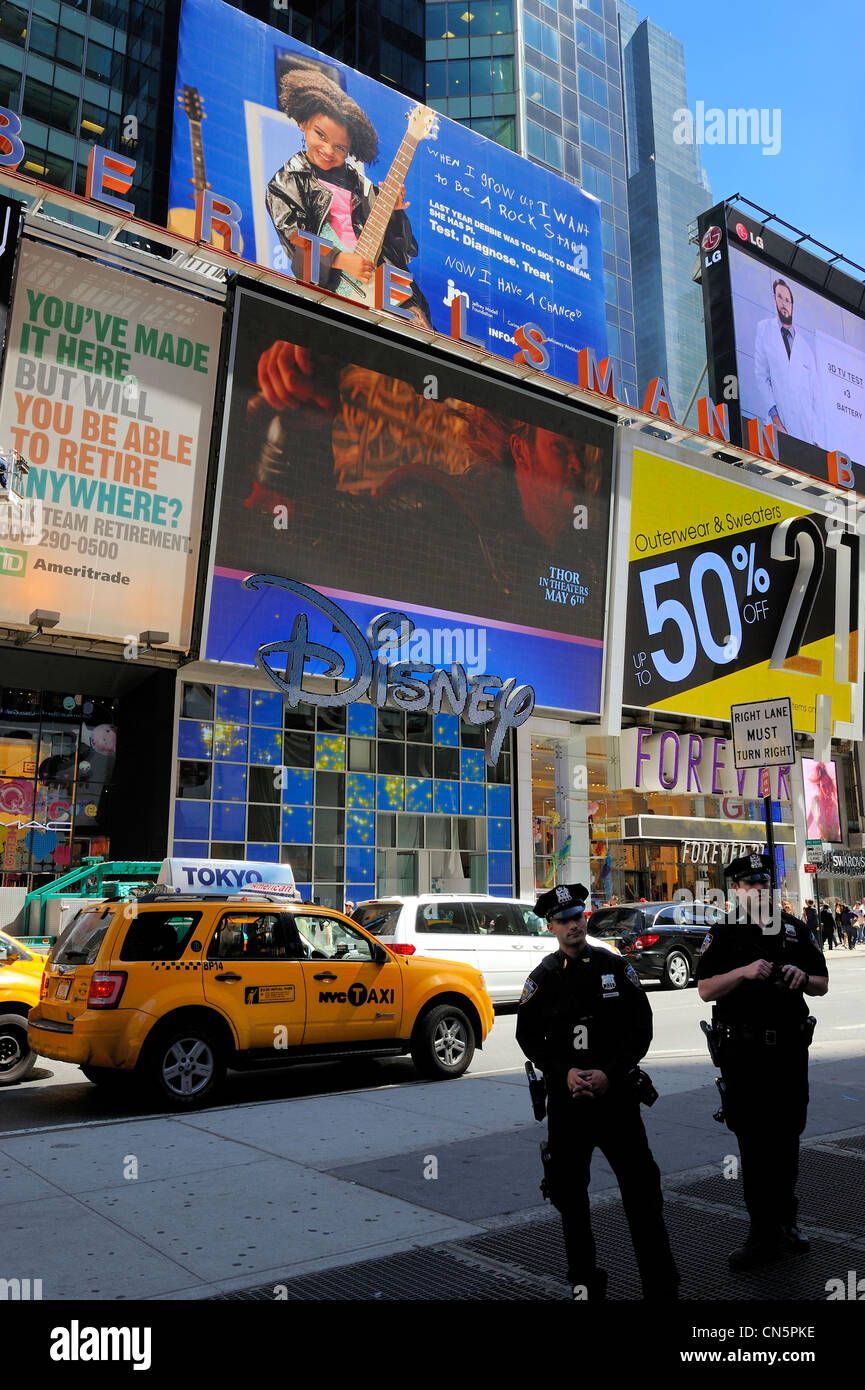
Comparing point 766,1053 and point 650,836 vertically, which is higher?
point 650,836

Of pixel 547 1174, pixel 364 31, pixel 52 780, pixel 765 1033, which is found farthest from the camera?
pixel 364 31

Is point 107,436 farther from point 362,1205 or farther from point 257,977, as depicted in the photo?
point 362,1205

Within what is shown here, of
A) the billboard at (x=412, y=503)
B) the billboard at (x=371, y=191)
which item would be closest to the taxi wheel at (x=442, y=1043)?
the billboard at (x=412, y=503)

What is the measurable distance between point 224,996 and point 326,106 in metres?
37.8

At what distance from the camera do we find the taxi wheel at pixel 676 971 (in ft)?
68.0

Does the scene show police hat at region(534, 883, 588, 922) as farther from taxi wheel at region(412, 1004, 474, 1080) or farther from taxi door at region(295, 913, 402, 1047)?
taxi wheel at region(412, 1004, 474, 1080)

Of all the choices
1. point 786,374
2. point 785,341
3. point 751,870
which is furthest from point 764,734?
point 785,341

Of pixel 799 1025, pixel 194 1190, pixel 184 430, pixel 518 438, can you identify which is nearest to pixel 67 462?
pixel 184 430

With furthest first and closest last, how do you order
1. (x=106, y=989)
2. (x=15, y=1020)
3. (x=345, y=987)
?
(x=15, y=1020) → (x=345, y=987) → (x=106, y=989)

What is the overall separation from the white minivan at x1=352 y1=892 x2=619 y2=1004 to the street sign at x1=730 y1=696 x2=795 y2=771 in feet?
22.0

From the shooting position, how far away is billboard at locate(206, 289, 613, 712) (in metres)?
25.4

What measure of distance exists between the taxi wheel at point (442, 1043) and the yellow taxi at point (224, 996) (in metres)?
0.01

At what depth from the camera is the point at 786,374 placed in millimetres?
43812

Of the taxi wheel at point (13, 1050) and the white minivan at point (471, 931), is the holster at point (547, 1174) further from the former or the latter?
the white minivan at point (471, 931)
